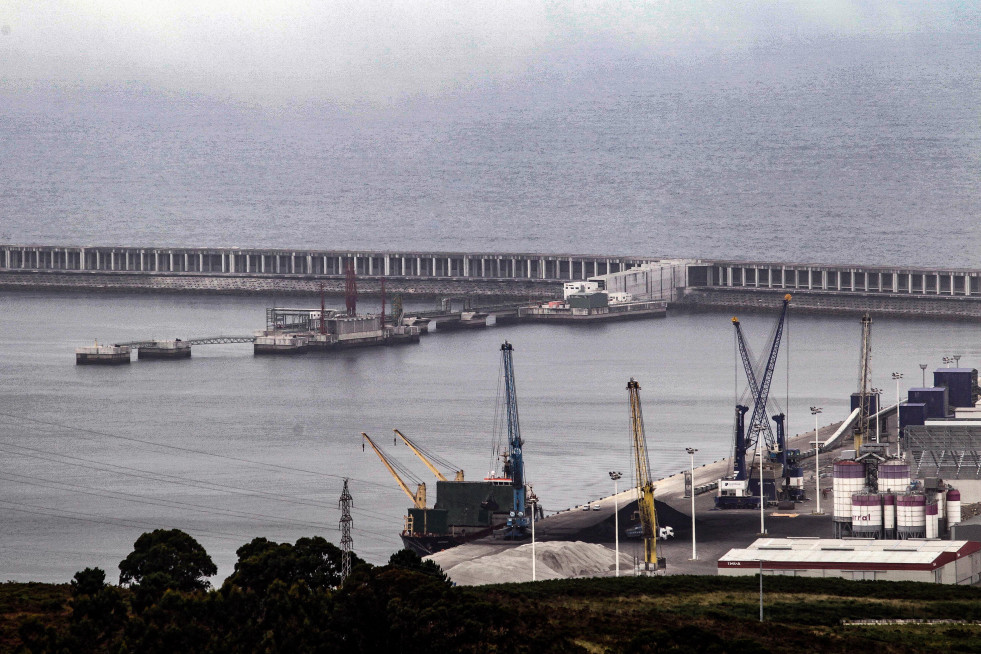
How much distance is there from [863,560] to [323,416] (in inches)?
984

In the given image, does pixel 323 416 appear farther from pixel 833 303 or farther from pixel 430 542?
pixel 833 303

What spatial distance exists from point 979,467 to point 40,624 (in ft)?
65.8

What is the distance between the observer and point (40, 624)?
21172 millimetres

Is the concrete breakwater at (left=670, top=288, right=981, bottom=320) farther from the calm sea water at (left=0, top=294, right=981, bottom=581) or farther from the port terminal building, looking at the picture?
the port terminal building

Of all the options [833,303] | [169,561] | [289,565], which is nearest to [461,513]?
[169,561]

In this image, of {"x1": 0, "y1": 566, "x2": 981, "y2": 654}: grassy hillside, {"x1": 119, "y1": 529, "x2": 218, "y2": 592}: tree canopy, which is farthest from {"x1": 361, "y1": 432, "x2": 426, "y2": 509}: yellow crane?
{"x1": 119, "y1": 529, "x2": 218, "y2": 592}: tree canopy

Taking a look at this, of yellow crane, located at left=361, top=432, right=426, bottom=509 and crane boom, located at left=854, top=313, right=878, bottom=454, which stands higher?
crane boom, located at left=854, top=313, right=878, bottom=454

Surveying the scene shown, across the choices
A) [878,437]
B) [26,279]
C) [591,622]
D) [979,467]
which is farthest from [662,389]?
[26,279]

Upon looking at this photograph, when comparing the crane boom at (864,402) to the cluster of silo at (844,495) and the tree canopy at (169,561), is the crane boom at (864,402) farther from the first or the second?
the tree canopy at (169,561)

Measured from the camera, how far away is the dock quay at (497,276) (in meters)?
85.3

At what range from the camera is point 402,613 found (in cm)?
2033

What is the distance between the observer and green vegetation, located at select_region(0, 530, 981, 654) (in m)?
20.3

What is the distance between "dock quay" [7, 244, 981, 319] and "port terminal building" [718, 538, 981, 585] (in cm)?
5197

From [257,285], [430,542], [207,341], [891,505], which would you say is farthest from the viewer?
[257,285]
